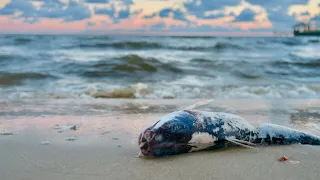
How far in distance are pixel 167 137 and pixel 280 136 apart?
50.4 inches

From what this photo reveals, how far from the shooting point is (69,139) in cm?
455

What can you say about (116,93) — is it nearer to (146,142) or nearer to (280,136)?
(280,136)

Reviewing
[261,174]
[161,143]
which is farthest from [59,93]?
[261,174]

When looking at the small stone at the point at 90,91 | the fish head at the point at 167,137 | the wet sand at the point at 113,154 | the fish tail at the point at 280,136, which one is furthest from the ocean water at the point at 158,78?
the fish head at the point at 167,137

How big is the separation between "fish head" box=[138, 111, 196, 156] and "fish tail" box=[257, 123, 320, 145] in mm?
833

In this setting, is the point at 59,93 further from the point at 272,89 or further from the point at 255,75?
the point at 255,75

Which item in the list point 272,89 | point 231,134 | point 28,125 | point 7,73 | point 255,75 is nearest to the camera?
point 231,134

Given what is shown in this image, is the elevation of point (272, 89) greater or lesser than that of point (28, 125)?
lesser

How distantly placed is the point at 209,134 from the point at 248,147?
468mm

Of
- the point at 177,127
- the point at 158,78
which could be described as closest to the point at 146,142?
the point at 177,127

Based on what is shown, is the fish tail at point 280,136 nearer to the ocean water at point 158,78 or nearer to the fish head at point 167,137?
the fish head at point 167,137

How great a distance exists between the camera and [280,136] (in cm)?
423

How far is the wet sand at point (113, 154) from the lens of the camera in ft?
11.2

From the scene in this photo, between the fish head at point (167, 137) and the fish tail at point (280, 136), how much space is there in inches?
32.8
